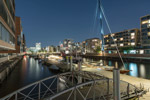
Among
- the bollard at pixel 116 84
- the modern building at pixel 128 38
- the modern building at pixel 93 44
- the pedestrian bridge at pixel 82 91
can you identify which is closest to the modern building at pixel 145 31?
the modern building at pixel 128 38

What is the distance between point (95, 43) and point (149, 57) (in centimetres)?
10576

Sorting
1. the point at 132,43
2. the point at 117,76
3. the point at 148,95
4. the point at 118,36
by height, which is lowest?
the point at 148,95

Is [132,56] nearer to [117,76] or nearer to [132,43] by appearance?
[132,43]

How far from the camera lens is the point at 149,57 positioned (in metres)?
65.5

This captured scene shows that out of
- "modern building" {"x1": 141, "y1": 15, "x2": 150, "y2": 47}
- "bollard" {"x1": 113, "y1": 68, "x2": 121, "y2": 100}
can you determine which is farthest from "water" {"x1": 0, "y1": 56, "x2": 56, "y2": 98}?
"modern building" {"x1": 141, "y1": 15, "x2": 150, "y2": 47}

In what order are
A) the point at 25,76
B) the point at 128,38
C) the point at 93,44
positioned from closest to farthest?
1. the point at 25,76
2. the point at 128,38
3. the point at 93,44

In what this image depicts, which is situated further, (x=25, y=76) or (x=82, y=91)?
(x=25, y=76)

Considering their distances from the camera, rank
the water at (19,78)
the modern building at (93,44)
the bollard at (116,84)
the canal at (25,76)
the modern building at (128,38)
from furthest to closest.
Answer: the modern building at (93,44) < the modern building at (128,38) < the canal at (25,76) < the water at (19,78) < the bollard at (116,84)

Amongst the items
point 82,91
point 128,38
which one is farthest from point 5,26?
point 128,38

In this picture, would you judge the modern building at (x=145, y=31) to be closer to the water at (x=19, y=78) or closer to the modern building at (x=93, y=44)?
the modern building at (x=93, y=44)

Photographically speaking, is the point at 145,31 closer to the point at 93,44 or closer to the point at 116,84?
the point at 93,44

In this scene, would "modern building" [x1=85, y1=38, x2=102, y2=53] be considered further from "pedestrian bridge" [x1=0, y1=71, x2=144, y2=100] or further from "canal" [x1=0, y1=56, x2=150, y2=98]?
"pedestrian bridge" [x1=0, y1=71, x2=144, y2=100]

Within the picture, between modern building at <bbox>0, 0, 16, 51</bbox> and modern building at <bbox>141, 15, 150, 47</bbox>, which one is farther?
modern building at <bbox>141, 15, 150, 47</bbox>

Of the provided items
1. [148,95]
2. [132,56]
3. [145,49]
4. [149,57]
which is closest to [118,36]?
[145,49]
